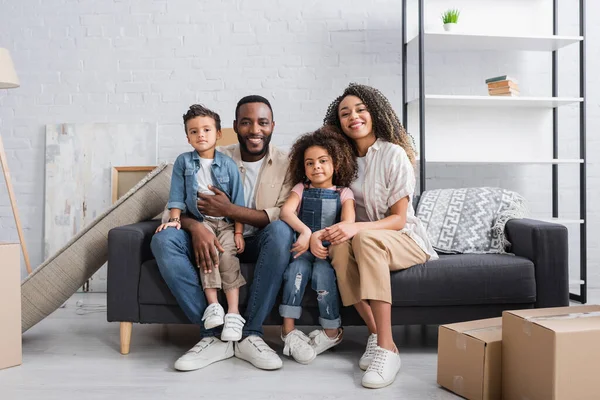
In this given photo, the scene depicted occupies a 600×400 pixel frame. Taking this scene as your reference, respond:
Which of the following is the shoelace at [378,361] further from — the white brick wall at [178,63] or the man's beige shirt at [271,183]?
the white brick wall at [178,63]

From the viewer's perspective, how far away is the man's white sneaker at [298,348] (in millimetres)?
2010

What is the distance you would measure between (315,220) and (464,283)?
61cm

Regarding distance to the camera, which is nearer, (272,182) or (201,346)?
(201,346)

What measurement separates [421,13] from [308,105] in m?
0.85

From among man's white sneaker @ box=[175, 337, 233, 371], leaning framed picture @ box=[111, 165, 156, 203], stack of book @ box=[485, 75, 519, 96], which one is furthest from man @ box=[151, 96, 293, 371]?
stack of book @ box=[485, 75, 519, 96]

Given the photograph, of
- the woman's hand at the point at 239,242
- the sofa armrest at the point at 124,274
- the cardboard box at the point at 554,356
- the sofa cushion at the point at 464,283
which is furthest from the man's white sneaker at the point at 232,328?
the cardboard box at the point at 554,356

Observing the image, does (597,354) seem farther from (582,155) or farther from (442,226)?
→ (582,155)

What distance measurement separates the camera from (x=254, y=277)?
2.07 meters

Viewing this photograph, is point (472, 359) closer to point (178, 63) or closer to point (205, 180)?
point (205, 180)

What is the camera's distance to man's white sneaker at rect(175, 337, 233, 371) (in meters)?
1.95

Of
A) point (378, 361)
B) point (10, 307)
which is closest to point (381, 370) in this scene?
point (378, 361)

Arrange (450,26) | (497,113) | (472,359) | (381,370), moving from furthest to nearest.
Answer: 1. (497,113)
2. (450,26)
3. (381,370)
4. (472,359)

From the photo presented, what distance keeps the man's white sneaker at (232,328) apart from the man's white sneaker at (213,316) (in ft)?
0.08

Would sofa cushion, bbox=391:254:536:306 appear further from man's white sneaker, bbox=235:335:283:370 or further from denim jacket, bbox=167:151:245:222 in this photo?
denim jacket, bbox=167:151:245:222
